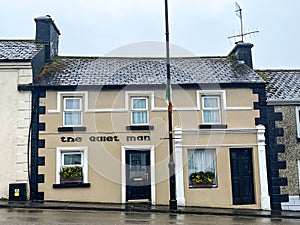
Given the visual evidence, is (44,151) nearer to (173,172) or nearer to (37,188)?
Answer: (37,188)

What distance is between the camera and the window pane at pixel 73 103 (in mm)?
16641

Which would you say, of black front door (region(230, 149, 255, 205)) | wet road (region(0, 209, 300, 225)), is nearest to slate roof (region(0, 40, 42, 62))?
wet road (region(0, 209, 300, 225))

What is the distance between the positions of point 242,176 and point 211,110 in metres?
3.14

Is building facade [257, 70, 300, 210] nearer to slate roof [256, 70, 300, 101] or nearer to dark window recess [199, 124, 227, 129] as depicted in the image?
slate roof [256, 70, 300, 101]

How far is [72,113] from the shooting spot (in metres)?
16.6

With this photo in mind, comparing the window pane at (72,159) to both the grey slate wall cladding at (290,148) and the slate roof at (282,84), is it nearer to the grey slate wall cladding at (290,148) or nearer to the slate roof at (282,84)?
the grey slate wall cladding at (290,148)

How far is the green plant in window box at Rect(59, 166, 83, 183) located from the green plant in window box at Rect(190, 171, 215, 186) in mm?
4710

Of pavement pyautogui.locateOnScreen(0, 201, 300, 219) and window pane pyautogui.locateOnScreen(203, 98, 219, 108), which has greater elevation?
window pane pyautogui.locateOnScreen(203, 98, 219, 108)

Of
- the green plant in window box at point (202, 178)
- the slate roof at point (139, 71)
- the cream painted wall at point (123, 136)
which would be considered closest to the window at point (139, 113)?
the cream painted wall at point (123, 136)

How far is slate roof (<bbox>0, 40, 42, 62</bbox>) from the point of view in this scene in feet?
54.6

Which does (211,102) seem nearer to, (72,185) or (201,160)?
(201,160)

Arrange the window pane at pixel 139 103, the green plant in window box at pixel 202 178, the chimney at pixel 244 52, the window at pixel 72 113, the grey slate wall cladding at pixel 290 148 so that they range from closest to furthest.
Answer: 1. the green plant in window box at pixel 202 178
2. the grey slate wall cladding at pixel 290 148
3. the window at pixel 72 113
4. the window pane at pixel 139 103
5. the chimney at pixel 244 52

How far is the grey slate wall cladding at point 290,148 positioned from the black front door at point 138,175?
225 inches

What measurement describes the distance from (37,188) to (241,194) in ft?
27.9
